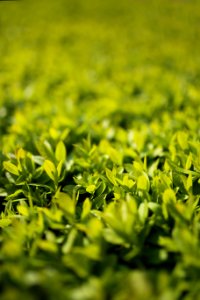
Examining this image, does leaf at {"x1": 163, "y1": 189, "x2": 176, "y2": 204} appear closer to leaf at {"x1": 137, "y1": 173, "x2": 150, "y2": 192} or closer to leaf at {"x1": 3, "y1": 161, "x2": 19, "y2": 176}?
leaf at {"x1": 137, "y1": 173, "x2": 150, "y2": 192}

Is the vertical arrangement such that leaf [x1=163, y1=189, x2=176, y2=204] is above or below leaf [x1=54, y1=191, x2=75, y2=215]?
below

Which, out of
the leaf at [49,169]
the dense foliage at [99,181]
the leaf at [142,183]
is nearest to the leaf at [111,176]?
the dense foliage at [99,181]

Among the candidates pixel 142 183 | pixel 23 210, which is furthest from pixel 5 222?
pixel 142 183

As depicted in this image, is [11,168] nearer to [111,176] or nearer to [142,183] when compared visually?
[111,176]

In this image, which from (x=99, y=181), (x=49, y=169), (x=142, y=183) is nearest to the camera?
(x=142, y=183)

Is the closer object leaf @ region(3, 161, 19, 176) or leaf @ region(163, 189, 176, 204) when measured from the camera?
leaf @ region(163, 189, 176, 204)


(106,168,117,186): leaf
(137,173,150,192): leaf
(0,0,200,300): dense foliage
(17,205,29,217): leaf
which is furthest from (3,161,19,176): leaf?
(137,173,150,192): leaf

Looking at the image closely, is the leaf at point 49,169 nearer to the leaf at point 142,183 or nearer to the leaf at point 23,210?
the leaf at point 23,210

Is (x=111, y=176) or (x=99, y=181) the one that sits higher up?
(x=111, y=176)

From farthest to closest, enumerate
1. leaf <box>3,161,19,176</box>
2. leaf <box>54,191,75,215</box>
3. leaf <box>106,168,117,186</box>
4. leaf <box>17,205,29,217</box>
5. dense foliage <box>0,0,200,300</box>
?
leaf <box>3,161,19,176</box>
leaf <box>106,168,117,186</box>
leaf <box>17,205,29,217</box>
leaf <box>54,191,75,215</box>
dense foliage <box>0,0,200,300</box>

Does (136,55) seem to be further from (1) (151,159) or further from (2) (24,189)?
(2) (24,189)
